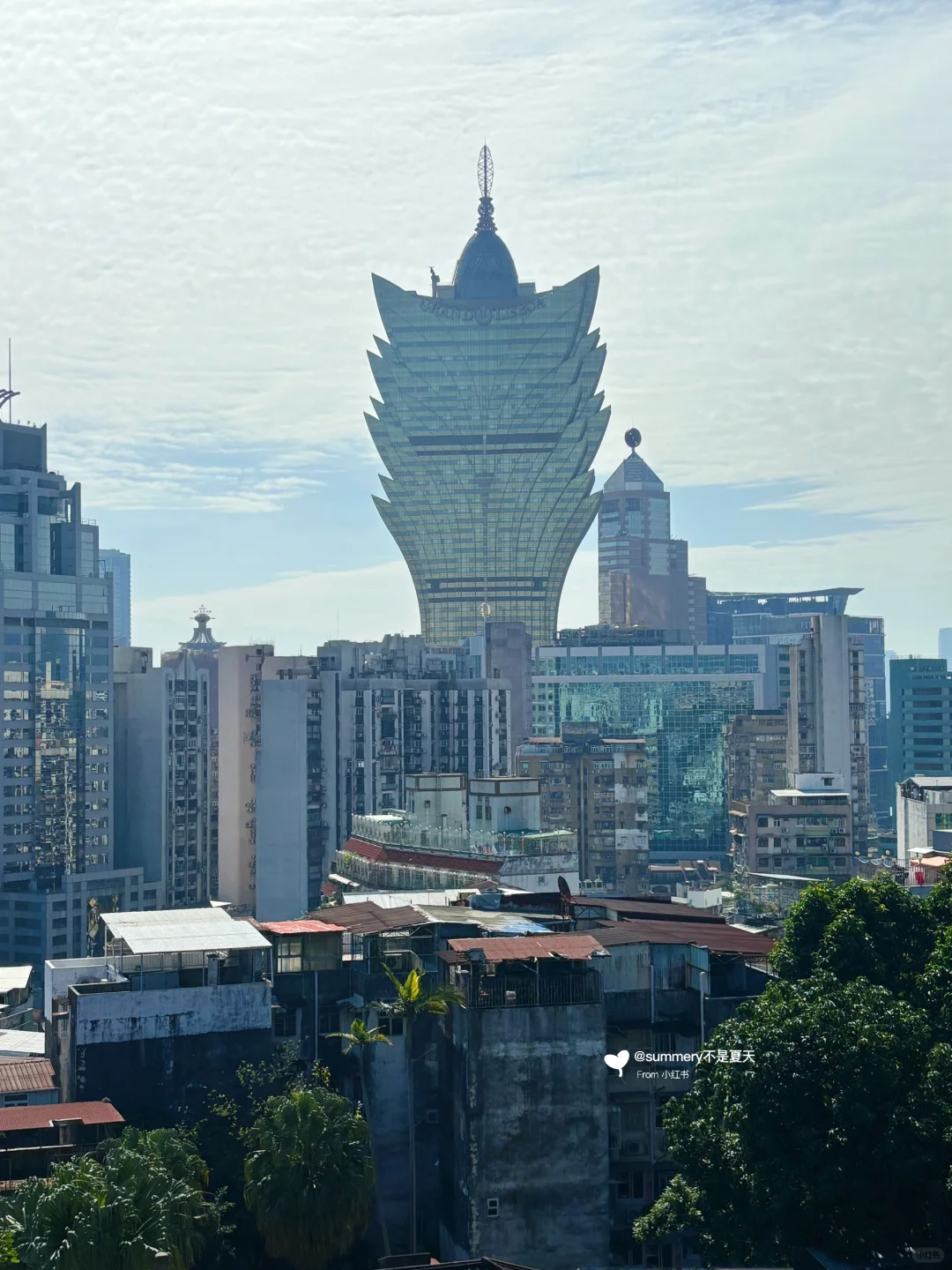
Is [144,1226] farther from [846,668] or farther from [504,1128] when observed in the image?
[846,668]

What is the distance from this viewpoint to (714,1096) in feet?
146

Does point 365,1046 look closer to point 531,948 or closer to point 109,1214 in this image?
point 531,948

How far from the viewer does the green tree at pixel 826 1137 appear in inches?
1618

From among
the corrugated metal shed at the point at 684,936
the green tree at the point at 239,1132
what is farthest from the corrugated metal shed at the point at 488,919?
the green tree at the point at 239,1132

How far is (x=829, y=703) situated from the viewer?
584 ft

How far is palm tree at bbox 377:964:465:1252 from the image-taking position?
173 ft

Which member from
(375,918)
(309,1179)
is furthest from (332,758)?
(309,1179)

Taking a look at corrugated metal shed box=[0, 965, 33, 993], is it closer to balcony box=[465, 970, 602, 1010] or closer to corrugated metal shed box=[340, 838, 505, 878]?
corrugated metal shed box=[340, 838, 505, 878]

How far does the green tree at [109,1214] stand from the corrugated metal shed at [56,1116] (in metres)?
3.40

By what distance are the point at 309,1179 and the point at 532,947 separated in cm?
1116

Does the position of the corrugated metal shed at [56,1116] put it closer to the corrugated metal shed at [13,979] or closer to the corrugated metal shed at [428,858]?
the corrugated metal shed at [13,979]

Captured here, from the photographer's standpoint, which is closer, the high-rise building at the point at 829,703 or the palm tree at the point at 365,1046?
the palm tree at the point at 365,1046

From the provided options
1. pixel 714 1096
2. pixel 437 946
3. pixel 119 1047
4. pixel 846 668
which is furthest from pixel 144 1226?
pixel 846 668

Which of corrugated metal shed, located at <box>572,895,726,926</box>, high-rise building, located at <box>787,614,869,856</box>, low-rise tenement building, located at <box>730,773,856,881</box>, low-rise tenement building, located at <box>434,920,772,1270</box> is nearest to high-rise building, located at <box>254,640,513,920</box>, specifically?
high-rise building, located at <box>787,614,869,856</box>
